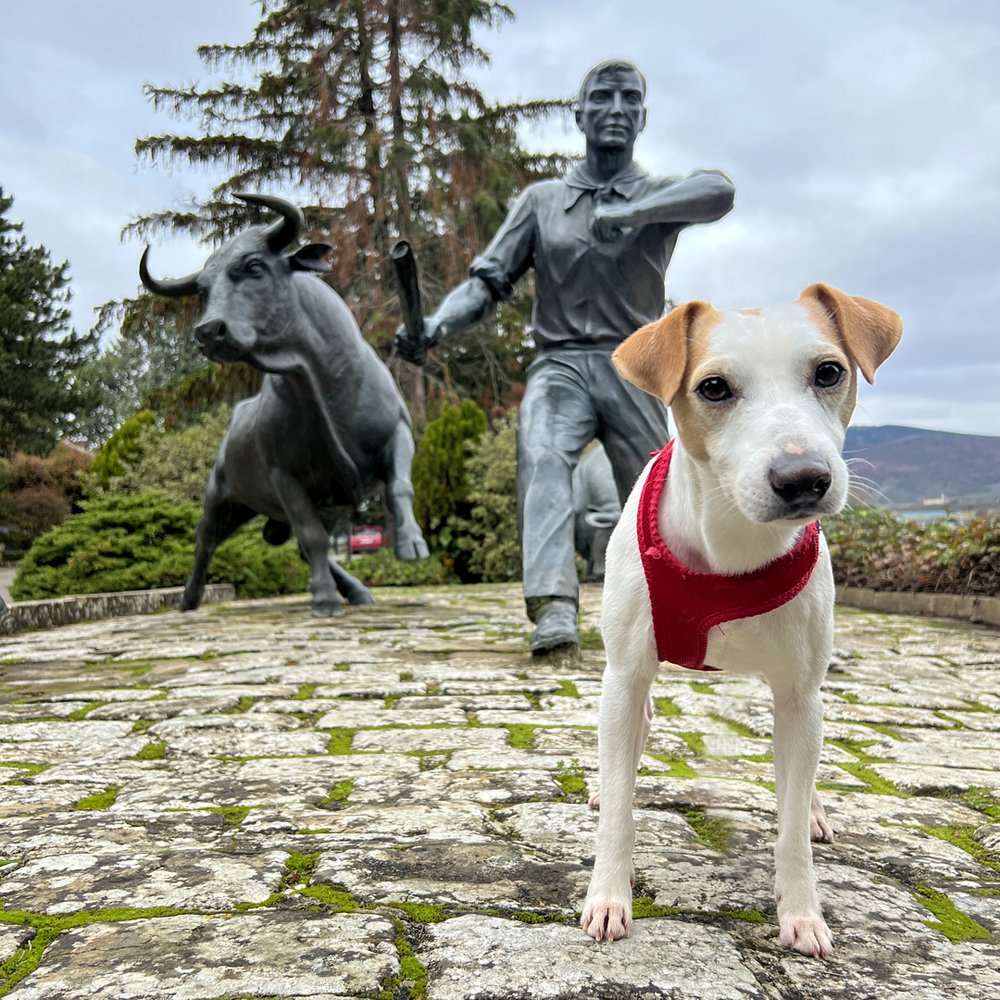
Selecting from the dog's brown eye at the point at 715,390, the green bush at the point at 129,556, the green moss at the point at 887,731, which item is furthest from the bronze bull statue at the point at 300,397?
the dog's brown eye at the point at 715,390

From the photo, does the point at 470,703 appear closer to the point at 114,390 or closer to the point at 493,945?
the point at 493,945

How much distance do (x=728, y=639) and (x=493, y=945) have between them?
2.51 feet

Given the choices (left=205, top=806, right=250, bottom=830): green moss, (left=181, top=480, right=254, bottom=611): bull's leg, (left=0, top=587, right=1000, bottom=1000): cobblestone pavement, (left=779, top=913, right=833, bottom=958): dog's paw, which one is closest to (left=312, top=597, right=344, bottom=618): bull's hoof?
(left=181, top=480, right=254, bottom=611): bull's leg

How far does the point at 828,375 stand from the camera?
1748mm

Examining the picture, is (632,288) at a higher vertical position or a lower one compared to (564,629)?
higher

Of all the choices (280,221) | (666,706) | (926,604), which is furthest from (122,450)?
(666,706)

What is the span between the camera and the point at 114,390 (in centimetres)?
5381

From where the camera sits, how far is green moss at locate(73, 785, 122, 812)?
101 inches

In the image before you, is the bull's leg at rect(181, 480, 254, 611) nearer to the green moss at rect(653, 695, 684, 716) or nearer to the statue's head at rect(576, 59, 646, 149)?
the statue's head at rect(576, 59, 646, 149)

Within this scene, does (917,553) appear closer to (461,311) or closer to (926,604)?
(926,604)

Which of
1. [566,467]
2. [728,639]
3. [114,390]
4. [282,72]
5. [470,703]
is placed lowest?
[470,703]

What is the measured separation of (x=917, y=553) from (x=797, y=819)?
8528 mm

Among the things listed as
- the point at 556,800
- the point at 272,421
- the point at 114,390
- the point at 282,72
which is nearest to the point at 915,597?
the point at 272,421

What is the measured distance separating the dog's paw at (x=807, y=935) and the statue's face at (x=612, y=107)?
440 centimetres
